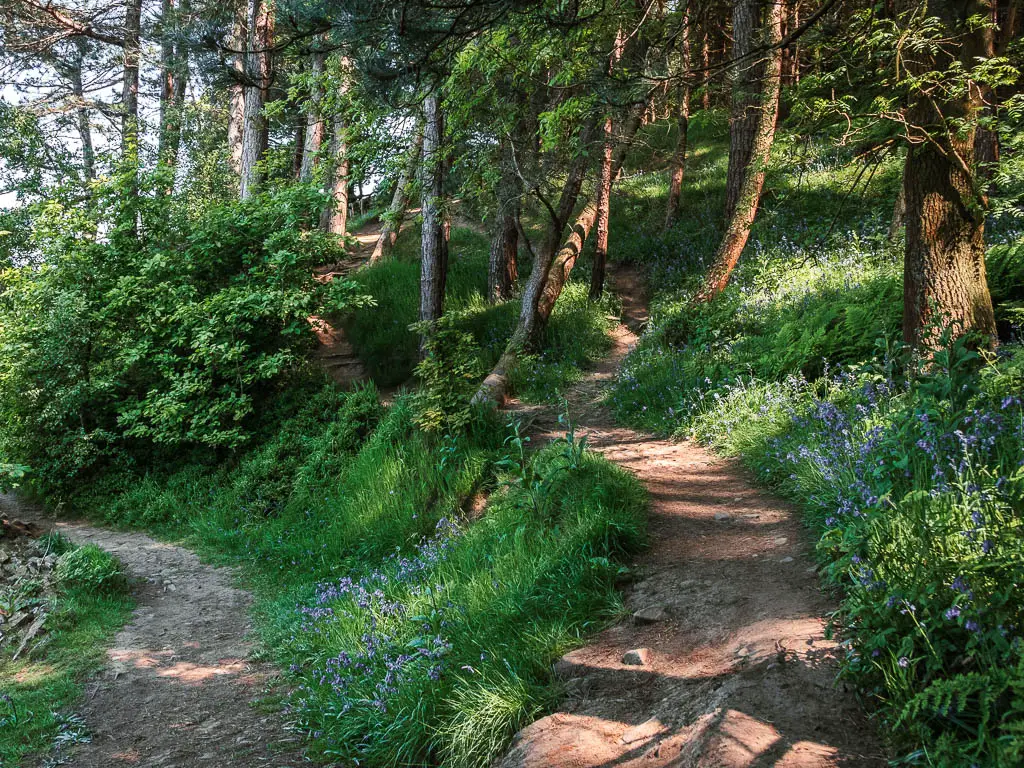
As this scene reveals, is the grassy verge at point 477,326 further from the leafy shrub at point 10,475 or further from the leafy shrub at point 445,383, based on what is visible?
the leafy shrub at point 10,475

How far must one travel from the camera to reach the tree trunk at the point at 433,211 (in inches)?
420

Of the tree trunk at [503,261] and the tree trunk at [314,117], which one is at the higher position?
the tree trunk at [314,117]

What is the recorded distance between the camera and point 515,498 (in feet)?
19.7

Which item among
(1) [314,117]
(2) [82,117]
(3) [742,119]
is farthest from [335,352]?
(2) [82,117]

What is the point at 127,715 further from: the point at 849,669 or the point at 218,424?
the point at 218,424

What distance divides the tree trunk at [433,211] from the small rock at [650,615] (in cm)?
672

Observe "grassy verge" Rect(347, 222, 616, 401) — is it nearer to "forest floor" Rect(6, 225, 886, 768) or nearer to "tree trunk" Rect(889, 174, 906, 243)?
"forest floor" Rect(6, 225, 886, 768)

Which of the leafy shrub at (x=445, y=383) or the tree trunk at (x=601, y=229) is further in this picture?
the tree trunk at (x=601, y=229)

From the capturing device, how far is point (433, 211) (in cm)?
1090

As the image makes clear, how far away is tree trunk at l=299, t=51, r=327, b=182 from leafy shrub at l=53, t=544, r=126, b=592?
6368mm

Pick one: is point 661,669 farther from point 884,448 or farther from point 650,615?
point 884,448

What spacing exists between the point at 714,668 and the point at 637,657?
0.43 m

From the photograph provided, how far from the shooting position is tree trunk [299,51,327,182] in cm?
1102

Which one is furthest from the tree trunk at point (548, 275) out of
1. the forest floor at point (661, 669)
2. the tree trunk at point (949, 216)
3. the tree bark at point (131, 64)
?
the tree bark at point (131, 64)
